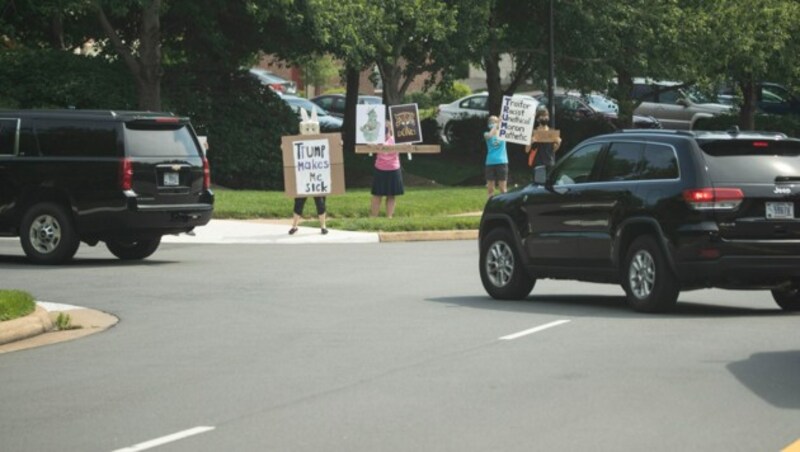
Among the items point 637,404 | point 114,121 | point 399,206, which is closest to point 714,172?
point 637,404

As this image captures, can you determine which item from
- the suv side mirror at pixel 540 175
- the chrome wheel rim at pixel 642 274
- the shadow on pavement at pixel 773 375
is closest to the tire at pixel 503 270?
the suv side mirror at pixel 540 175

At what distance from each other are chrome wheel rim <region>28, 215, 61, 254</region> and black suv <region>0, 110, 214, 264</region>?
0.01 meters

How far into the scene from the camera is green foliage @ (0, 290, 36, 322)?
14.8 meters

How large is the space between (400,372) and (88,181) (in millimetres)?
11035

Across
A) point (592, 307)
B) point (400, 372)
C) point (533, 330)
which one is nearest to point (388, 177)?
point (592, 307)

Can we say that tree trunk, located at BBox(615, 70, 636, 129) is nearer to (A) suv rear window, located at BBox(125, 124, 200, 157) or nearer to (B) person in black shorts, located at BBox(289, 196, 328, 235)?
(B) person in black shorts, located at BBox(289, 196, 328, 235)

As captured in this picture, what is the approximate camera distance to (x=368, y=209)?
107 ft

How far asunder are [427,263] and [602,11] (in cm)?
2331

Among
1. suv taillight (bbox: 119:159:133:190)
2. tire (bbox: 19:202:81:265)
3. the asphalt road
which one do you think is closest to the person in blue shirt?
suv taillight (bbox: 119:159:133:190)

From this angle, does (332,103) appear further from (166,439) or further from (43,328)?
(166,439)

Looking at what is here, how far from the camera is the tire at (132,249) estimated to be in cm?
2367

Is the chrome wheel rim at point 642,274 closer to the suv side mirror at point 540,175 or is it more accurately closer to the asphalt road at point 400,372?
the asphalt road at point 400,372

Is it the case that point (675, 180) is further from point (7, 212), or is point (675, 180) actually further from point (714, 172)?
point (7, 212)

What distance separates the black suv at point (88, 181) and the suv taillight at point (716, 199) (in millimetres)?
8861
